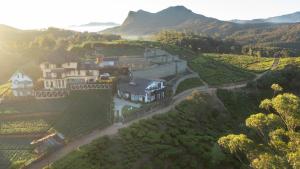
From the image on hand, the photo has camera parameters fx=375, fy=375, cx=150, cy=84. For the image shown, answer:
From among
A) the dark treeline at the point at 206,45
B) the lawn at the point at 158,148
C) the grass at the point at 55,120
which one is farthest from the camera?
the dark treeline at the point at 206,45

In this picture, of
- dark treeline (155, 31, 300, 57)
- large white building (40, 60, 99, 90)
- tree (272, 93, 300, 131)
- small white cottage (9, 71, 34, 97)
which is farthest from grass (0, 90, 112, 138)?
dark treeline (155, 31, 300, 57)

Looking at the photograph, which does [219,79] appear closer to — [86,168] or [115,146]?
[115,146]

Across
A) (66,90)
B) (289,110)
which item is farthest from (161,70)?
(289,110)

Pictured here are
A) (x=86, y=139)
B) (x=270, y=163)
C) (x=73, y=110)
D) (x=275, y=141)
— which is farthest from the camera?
(x=73, y=110)

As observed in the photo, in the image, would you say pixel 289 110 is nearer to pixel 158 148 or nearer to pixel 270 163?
pixel 270 163

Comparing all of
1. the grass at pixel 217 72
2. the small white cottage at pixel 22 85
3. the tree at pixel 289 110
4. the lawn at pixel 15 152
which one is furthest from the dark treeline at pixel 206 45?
the tree at pixel 289 110

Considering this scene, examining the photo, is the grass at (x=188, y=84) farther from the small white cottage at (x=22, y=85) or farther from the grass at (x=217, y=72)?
the small white cottage at (x=22, y=85)

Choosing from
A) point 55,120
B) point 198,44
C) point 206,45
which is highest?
point 198,44

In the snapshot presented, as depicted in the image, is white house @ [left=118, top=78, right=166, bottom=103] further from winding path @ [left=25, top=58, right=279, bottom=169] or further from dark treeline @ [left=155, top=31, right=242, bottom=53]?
dark treeline @ [left=155, top=31, right=242, bottom=53]
